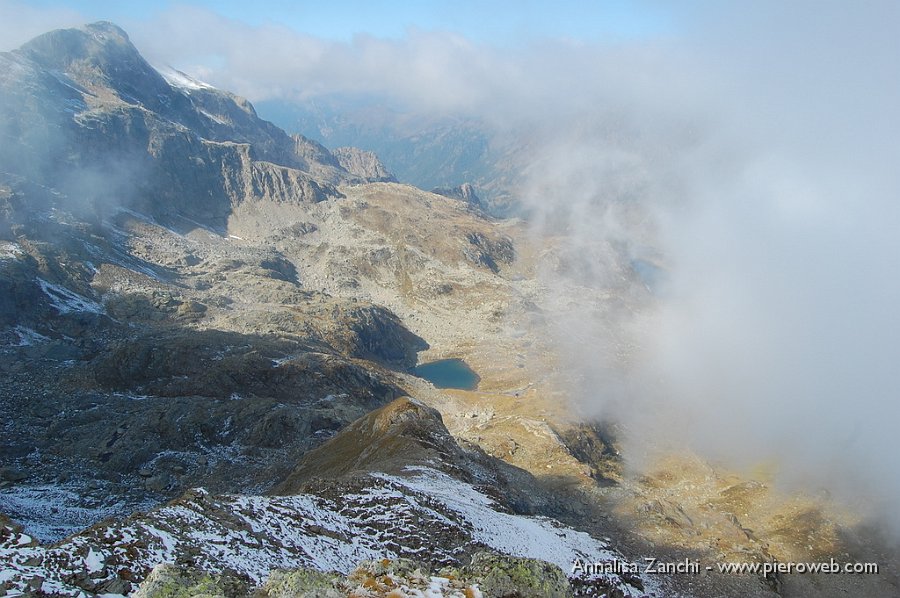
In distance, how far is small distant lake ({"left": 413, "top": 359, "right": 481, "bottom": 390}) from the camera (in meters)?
161

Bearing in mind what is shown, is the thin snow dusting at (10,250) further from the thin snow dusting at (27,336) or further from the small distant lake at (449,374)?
the small distant lake at (449,374)

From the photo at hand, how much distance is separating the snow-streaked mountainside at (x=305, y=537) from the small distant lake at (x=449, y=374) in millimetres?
108242

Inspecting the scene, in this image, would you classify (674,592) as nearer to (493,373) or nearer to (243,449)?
(243,449)

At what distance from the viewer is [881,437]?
10969 cm

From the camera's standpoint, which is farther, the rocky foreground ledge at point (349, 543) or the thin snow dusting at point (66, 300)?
the thin snow dusting at point (66, 300)

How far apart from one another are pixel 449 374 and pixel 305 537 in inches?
5387

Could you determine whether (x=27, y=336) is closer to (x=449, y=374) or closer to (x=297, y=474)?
(x=297, y=474)

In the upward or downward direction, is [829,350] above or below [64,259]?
above

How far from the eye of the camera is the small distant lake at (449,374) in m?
161

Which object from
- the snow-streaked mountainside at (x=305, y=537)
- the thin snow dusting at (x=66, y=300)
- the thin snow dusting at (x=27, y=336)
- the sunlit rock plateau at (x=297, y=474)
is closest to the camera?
the snow-streaked mountainside at (x=305, y=537)

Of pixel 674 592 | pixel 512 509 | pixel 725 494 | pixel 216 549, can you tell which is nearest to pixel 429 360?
pixel 725 494

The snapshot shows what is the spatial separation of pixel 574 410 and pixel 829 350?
119 m

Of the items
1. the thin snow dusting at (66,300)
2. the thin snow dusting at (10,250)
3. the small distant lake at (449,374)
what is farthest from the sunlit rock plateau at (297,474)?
the small distant lake at (449,374)

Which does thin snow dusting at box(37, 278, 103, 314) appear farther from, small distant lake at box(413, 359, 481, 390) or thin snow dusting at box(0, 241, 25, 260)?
small distant lake at box(413, 359, 481, 390)
